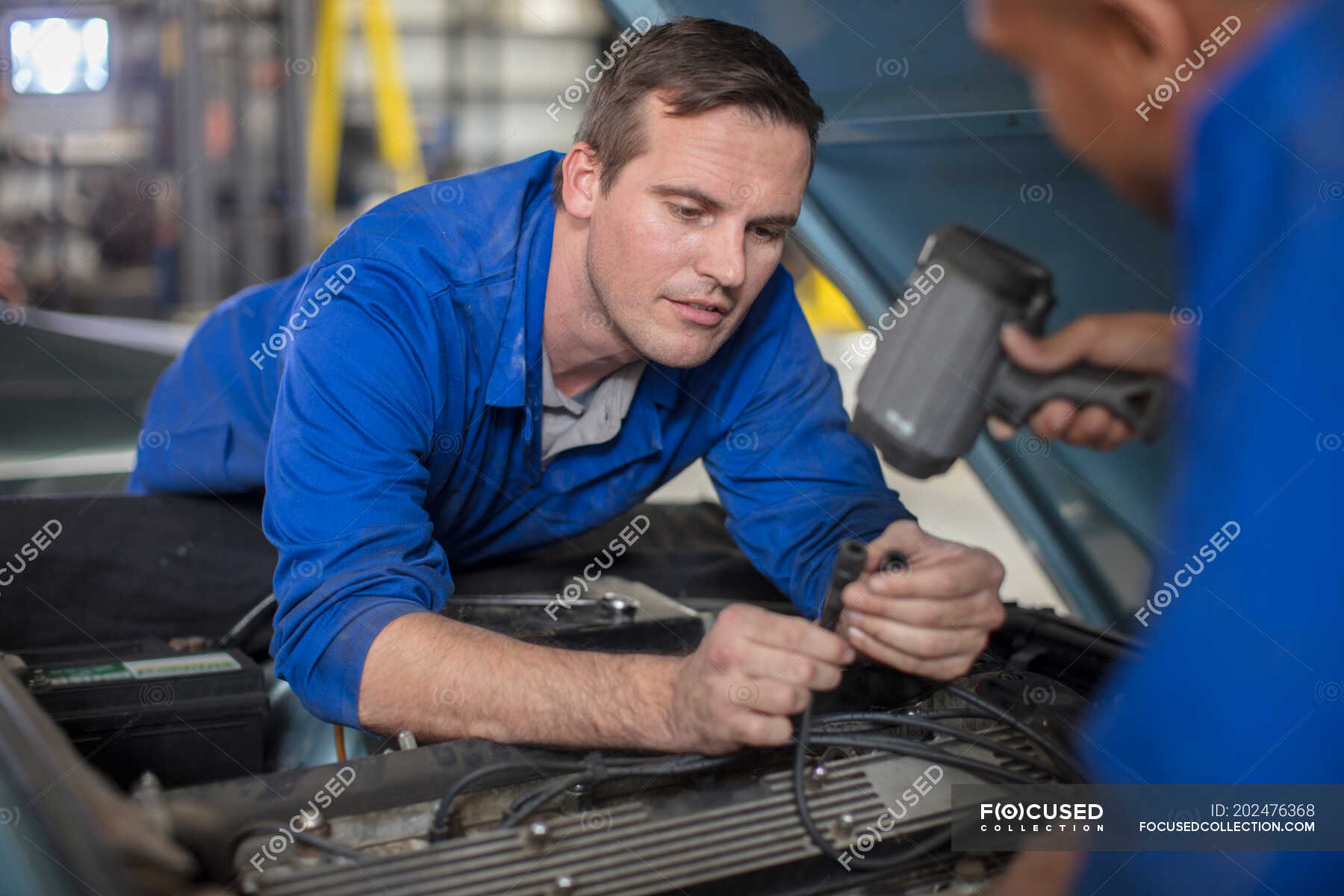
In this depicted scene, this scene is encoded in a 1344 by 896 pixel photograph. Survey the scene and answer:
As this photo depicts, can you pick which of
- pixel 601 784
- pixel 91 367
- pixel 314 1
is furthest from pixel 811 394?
pixel 314 1

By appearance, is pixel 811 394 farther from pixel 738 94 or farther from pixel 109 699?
pixel 109 699

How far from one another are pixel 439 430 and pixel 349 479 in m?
0.23

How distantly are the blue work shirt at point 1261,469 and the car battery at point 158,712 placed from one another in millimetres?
1069

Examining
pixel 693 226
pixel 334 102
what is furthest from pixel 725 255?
pixel 334 102

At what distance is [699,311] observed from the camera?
139 centimetres

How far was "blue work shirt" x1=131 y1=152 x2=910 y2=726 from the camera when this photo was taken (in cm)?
121

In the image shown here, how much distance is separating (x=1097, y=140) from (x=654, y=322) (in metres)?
0.88

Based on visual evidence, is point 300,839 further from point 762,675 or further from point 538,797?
point 762,675

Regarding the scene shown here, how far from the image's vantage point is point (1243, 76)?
0.49 metres

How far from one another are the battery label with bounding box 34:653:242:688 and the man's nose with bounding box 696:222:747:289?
0.78m

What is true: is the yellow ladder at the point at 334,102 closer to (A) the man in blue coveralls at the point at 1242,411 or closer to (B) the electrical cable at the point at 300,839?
(B) the electrical cable at the point at 300,839

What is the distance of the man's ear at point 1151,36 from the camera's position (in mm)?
530

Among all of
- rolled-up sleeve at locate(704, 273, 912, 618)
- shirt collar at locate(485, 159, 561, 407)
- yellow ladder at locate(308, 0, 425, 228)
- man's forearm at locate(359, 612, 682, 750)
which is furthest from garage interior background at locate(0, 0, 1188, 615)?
man's forearm at locate(359, 612, 682, 750)

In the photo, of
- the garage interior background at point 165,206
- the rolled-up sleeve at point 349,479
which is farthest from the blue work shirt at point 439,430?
the garage interior background at point 165,206
